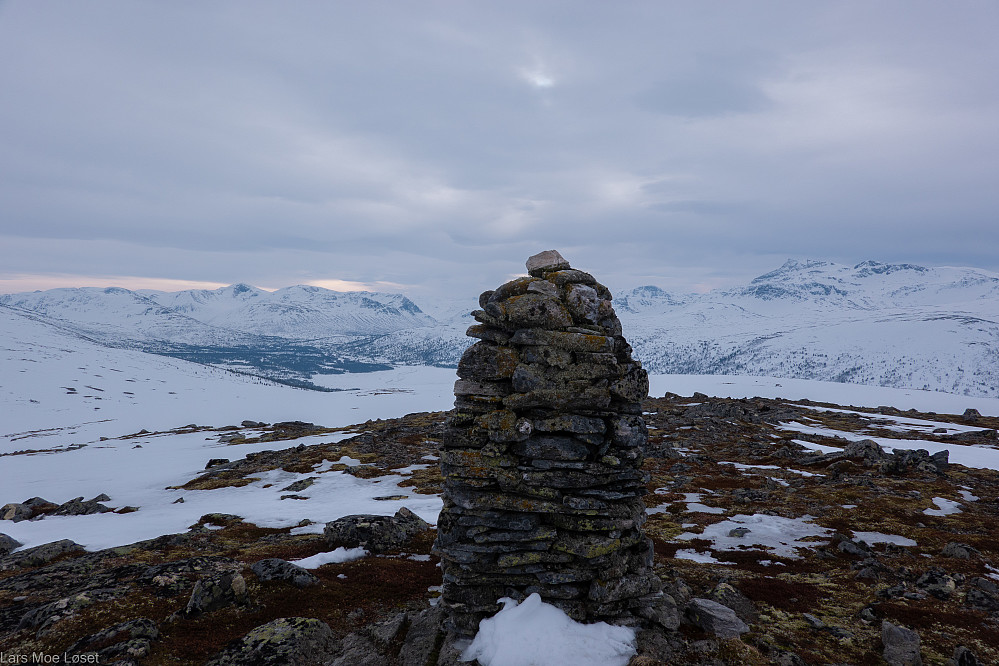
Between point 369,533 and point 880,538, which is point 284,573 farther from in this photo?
point 880,538

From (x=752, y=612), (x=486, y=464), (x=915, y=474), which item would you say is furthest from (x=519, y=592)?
(x=915, y=474)

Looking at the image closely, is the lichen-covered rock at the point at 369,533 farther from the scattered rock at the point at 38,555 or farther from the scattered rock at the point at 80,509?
the scattered rock at the point at 80,509

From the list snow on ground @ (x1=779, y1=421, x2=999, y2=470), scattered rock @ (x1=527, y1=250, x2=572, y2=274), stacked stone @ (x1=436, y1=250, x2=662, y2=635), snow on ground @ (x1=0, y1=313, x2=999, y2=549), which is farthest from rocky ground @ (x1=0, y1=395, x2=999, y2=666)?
snow on ground @ (x1=779, y1=421, x2=999, y2=470)

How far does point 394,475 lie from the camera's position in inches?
1781

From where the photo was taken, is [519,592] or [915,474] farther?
[915,474]

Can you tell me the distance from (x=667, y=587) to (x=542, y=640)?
6926 millimetres

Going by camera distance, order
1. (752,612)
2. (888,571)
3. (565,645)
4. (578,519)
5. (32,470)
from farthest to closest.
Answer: (32,470)
(888,571)
(752,612)
(578,519)
(565,645)

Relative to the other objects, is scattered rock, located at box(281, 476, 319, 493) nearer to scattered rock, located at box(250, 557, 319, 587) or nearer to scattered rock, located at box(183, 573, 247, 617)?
scattered rock, located at box(250, 557, 319, 587)

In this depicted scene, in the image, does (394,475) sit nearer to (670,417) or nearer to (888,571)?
(888,571)

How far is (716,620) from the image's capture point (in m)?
15.3

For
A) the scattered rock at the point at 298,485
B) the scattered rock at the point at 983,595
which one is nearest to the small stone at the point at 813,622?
the scattered rock at the point at 983,595

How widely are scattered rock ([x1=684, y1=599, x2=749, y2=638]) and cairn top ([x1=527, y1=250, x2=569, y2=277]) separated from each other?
13824 mm

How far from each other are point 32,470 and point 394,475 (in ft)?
227

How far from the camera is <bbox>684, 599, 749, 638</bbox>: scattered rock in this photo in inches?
582
